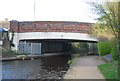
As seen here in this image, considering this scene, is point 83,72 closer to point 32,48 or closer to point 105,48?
point 105,48

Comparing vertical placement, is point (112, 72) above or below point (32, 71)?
above

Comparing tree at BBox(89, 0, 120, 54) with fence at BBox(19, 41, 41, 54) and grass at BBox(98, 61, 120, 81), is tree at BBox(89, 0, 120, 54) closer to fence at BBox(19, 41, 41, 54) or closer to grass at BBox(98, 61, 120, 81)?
grass at BBox(98, 61, 120, 81)

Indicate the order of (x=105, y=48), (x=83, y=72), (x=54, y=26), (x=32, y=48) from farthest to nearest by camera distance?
(x=32, y=48) < (x=54, y=26) < (x=105, y=48) < (x=83, y=72)

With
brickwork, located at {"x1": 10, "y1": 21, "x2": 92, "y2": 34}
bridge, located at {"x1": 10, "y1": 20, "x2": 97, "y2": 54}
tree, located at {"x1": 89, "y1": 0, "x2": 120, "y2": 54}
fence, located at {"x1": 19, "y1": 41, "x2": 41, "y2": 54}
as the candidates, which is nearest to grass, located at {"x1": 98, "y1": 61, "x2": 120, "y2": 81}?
tree, located at {"x1": 89, "y1": 0, "x2": 120, "y2": 54}

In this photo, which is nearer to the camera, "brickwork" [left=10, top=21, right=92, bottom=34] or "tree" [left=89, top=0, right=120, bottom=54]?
"tree" [left=89, top=0, right=120, bottom=54]

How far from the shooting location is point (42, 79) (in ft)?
34.8

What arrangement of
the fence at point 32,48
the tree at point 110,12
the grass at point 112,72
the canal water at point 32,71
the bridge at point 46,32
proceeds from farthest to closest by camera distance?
the fence at point 32,48
the bridge at point 46,32
the canal water at point 32,71
the tree at point 110,12
the grass at point 112,72

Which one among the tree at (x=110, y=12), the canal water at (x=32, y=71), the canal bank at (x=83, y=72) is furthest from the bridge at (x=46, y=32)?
the tree at (x=110, y=12)

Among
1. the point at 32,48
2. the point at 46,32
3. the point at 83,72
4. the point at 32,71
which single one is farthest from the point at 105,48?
the point at 32,48

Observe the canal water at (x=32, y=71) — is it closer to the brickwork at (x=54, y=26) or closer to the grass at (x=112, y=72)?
the grass at (x=112, y=72)

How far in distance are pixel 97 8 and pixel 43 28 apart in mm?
20395

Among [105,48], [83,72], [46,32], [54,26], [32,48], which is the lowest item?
[32,48]

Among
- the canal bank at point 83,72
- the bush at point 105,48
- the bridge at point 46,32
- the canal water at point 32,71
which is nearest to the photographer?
the canal bank at point 83,72

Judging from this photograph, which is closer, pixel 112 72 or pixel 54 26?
pixel 112 72
